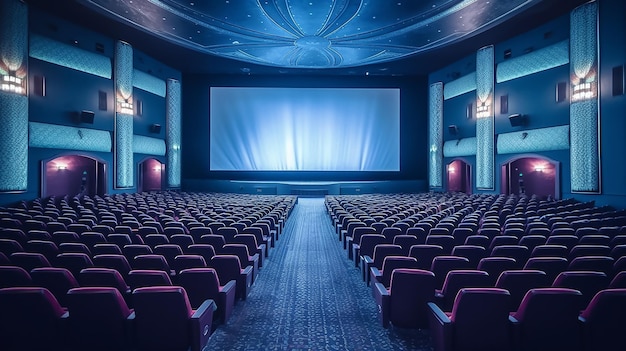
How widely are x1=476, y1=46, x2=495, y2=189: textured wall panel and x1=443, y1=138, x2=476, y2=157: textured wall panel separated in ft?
2.13

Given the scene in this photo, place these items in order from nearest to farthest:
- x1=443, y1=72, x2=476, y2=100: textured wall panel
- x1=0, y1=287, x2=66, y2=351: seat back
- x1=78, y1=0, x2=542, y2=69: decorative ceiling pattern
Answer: x1=0, y1=287, x2=66, y2=351: seat back < x1=78, y1=0, x2=542, y2=69: decorative ceiling pattern < x1=443, y1=72, x2=476, y2=100: textured wall panel

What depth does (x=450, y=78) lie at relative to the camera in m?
20.4

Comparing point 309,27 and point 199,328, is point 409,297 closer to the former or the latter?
point 199,328

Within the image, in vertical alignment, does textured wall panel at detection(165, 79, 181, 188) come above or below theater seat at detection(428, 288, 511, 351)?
above

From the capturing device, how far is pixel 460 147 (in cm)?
1955

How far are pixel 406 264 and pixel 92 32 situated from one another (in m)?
16.7

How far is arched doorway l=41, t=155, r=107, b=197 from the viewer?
14.6 meters

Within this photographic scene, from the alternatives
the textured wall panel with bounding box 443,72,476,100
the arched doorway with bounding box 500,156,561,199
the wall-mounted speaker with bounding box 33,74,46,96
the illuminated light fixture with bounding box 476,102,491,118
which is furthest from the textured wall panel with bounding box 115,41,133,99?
the arched doorway with bounding box 500,156,561,199

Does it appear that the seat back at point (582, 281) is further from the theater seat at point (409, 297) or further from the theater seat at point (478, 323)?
the theater seat at point (409, 297)

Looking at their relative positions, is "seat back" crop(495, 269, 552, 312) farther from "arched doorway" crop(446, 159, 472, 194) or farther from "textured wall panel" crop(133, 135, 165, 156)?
"arched doorway" crop(446, 159, 472, 194)

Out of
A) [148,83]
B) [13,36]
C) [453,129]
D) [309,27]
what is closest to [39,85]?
[13,36]

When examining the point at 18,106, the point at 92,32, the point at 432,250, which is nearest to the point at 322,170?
the point at 92,32

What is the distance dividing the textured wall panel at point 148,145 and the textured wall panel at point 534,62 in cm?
1744

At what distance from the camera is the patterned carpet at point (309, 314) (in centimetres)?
342
